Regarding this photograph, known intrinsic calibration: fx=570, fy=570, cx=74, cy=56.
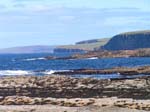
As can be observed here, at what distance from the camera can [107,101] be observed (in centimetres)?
5116

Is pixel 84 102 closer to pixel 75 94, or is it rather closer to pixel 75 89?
pixel 75 94

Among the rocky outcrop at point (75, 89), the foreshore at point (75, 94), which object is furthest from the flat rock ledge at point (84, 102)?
the rocky outcrop at point (75, 89)

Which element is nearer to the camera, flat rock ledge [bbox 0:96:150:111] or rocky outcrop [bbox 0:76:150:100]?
flat rock ledge [bbox 0:96:150:111]

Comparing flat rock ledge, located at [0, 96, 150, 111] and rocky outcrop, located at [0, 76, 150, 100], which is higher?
flat rock ledge, located at [0, 96, 150, 111]

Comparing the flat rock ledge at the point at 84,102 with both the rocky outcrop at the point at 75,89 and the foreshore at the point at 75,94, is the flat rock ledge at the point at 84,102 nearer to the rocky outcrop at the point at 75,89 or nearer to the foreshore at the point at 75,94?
the foreshore at the point at 75,94

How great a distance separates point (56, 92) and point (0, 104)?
11692 millimetres

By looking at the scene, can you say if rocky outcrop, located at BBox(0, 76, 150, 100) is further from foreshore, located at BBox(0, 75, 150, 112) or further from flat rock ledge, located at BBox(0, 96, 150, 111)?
flat rock ledge, located at BBox(0, 96, 150, 111)

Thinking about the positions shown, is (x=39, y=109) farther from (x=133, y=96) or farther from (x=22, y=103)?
(x=133, y=96)

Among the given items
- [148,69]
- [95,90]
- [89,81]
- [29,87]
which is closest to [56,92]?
[95,90]

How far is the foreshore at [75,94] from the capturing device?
48.0m

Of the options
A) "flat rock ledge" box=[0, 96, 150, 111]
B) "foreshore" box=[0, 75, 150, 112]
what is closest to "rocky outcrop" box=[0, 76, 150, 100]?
"foreshore" box=[0, 75, 150, 112]

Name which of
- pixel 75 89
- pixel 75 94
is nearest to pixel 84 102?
pixel 75 94

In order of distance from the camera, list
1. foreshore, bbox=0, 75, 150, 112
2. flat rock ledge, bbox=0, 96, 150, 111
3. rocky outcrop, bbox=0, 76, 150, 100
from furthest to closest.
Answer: rocky outcrop, bbox=0, 76, 150, 100 < foreshore, bbox=0, 75, 150, 112 < flat rock ledge, bbox=0, 96, 150, 111

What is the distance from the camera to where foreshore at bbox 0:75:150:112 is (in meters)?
48.0
